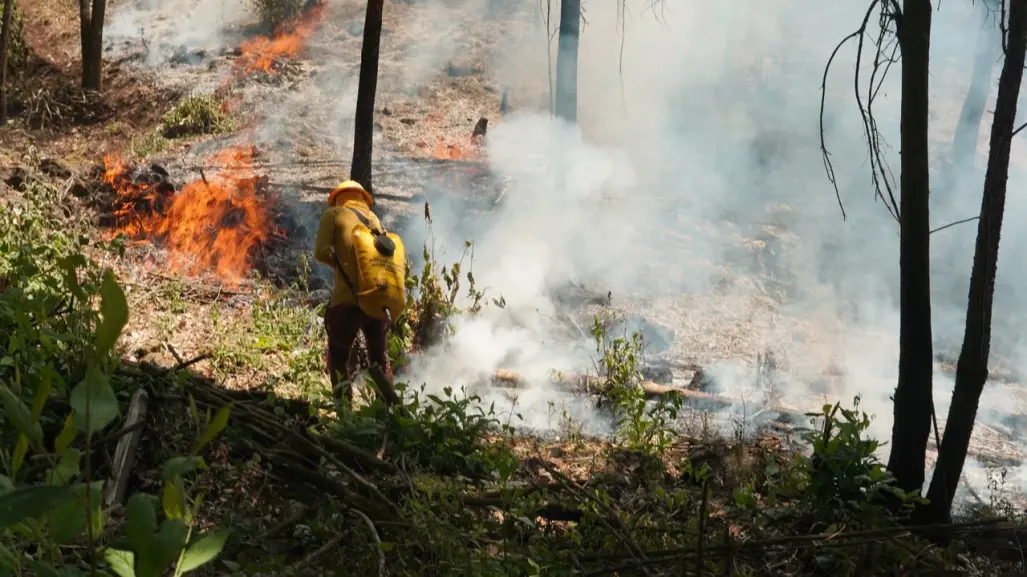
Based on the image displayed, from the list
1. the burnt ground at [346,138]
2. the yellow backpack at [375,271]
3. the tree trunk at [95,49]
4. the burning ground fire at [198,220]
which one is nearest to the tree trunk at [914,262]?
the yellow backpack at [375,271]

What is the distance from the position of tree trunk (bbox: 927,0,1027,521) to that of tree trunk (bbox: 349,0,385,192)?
5777 mm

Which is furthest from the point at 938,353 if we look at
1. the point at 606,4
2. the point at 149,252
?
the point at 606,4

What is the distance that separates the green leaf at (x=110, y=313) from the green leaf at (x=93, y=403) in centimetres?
15

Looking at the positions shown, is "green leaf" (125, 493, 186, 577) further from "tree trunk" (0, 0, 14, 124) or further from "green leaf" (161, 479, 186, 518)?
"tree trunk" (0, 0, 14, 124)

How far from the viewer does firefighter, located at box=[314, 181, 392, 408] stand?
6277 mm

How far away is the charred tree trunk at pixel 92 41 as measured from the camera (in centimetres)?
1362

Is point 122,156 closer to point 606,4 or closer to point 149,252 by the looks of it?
point 149,252

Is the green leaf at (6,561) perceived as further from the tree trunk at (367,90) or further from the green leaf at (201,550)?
the tree trunk at (367,90)

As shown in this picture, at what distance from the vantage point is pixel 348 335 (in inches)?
260

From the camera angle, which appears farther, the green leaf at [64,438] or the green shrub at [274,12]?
the green shrub at [274,12]

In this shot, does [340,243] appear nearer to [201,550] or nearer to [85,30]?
[201,550]

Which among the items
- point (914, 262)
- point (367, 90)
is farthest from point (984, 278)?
point (367, 90)

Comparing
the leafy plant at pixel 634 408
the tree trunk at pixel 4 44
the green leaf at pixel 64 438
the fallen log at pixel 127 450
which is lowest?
the leafy plant at pixel 634 408

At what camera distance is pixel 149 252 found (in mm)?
9398
